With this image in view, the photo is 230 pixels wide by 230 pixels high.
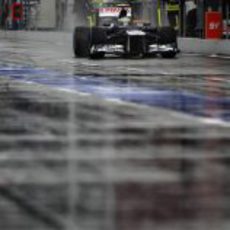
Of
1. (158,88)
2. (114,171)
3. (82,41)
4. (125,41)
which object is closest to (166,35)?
(125,41)

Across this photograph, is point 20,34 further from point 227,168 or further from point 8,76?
point 227,168

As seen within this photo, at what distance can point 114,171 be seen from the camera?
7688 mm

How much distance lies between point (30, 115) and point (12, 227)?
20.5 feet

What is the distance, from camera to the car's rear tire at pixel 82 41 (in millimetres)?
29312

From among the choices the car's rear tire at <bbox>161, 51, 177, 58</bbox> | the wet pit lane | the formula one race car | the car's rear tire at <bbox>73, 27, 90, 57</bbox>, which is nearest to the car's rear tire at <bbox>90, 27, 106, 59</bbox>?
the formula one race car

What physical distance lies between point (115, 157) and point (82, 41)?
21.7m

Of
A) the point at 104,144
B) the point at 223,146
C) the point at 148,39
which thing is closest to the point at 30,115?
the point at 104,144

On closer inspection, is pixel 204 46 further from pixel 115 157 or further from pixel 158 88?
pixel 115 157

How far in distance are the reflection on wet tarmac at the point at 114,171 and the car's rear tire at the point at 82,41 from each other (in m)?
17.2

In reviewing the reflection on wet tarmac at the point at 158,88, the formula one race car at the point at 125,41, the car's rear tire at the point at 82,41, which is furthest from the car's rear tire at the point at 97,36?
the reflection on wet tarmac at the point at 158,88

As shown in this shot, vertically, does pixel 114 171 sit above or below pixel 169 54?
above

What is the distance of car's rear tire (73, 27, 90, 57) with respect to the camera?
29.3 metres

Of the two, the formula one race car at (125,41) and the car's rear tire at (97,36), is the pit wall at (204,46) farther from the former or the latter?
the car's rear tire at (97,36)

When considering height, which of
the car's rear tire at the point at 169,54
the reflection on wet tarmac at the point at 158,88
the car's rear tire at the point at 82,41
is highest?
the car's rear tire at the point at 82,41
